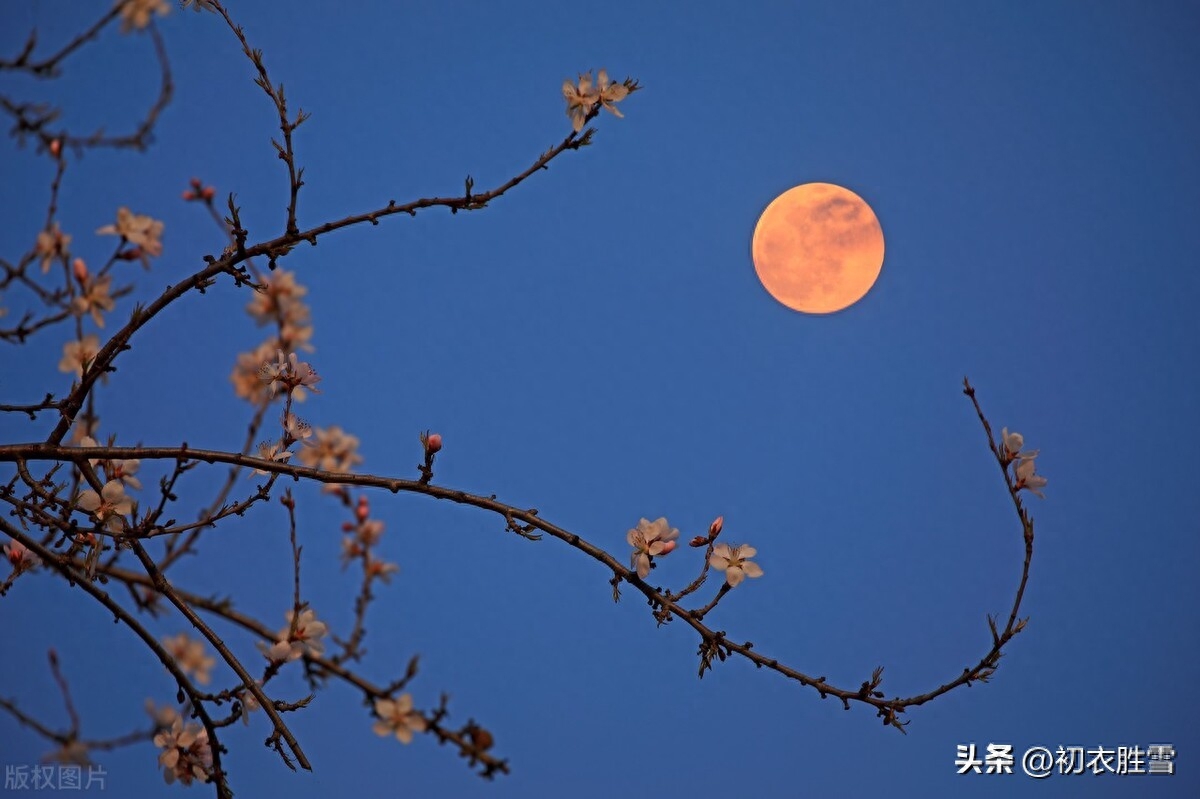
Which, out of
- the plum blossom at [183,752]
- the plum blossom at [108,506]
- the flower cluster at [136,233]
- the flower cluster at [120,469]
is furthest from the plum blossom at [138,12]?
the plum blossom at [183,752]

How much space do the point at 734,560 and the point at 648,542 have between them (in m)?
0.22

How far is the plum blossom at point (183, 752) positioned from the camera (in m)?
2.12

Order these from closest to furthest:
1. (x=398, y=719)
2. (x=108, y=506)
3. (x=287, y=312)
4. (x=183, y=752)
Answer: (x=398, y=719) → (x=108, y=506) → (x=183, y=752) → (x=287, y=312)

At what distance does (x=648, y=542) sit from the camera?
203 centimetres

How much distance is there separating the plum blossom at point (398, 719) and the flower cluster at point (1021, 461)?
Answer: 1.59m

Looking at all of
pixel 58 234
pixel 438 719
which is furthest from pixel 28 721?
pixel 438 719

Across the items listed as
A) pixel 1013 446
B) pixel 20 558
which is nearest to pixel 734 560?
pixel 1013 446

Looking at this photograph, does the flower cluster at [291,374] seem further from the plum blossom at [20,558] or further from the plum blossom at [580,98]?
the plum blossom at [580,98]

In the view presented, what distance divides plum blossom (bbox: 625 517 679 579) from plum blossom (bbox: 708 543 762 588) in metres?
0.12

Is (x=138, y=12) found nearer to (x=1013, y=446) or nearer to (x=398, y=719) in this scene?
(x=398, y=719)

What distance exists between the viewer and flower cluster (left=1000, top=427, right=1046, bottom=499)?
2340 millimetres

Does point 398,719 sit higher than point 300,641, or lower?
lower

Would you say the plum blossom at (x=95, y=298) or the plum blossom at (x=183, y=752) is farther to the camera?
the plum blossom at (x=95, y=298)

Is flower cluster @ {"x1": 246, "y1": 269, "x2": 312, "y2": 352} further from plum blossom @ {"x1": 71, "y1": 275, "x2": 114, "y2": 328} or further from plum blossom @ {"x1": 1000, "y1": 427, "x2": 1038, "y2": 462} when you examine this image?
plum blossom @ {"x1": 1000, "y1": 427, "x2": 1038, "y2": 462}
